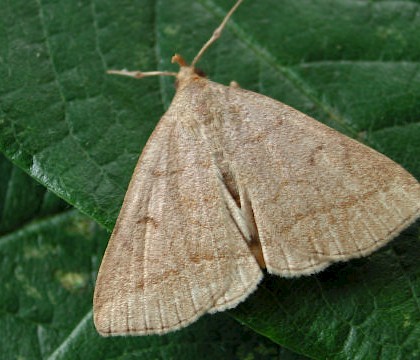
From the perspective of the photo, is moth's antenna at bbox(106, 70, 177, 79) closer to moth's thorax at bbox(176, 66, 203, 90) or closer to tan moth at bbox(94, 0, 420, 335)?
moth's thorax at bbox(176, 66, 203, 90)

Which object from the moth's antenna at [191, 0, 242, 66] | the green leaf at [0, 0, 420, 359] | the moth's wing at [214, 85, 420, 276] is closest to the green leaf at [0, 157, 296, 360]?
the green leaf at [0, 0, 420, 359]

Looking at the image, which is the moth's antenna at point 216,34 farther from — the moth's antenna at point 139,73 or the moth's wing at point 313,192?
the moth's wing at point 313,192

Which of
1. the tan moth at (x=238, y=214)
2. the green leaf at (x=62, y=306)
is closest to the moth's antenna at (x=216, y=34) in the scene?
the tan moth at (x=238, y=214)

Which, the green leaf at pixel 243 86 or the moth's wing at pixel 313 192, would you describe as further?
the green leaf at pixel 243 86

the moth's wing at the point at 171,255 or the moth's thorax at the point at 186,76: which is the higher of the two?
the moth's thorax at the point at 186,76

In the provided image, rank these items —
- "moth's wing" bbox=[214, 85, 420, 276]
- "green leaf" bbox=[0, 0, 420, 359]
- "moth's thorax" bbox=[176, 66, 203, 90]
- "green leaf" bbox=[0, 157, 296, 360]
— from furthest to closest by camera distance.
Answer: "green leaf" bbox=[0, 157, 296, 360]
"moth's thorax" bbox=[176, 66, 203, 90]
"green leaf" bbox=[0, 0, 420, 359]
"moth's wing" bbox=[214, 85, 420, 276]

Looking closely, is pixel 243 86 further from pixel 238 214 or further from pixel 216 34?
pixel 238 214
